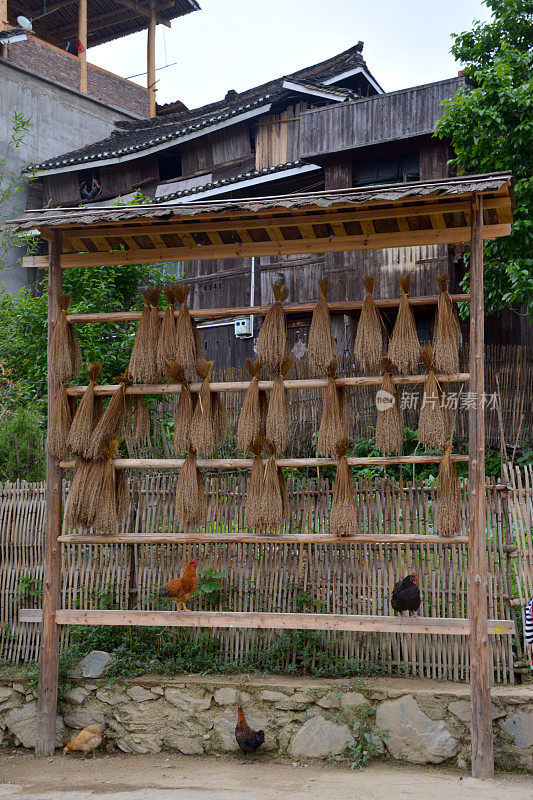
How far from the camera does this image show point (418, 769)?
561cm

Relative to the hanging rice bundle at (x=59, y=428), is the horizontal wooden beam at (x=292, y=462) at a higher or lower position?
lower

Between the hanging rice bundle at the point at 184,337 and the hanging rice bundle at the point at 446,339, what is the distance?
5.97 feet

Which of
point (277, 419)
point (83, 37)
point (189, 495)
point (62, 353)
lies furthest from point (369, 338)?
point (83, 37)

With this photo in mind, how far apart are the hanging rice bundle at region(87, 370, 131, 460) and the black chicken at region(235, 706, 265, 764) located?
2192 mm

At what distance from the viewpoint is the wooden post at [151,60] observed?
20156 millimetres

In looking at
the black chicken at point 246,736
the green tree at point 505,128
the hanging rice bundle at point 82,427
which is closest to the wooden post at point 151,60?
the green tree at point 505,128

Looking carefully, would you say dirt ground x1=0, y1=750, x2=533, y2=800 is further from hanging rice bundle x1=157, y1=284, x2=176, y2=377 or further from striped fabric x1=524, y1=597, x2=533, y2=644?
hanging rice bundle x1=157, y1=284, x2=176, y2=377

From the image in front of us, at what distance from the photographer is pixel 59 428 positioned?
6.02m

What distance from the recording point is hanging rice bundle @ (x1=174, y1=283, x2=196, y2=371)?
599 centimetres

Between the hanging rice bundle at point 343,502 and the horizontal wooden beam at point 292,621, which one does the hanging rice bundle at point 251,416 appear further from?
the horizontal wooden beam at point 292,621

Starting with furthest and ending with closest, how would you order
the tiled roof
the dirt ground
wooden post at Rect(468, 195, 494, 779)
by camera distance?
the tiled roof, wooden post at Rect(468, 195, 494, 779), the dirt ground

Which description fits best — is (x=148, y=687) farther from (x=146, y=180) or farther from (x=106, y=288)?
(x=146, y=180)

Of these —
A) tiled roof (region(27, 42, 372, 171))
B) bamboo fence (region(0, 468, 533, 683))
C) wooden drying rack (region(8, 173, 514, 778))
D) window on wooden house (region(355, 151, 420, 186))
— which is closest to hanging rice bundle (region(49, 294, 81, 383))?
wooden drying rack (region(8, 173, 514, 778))

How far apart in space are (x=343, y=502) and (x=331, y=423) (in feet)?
1.88
